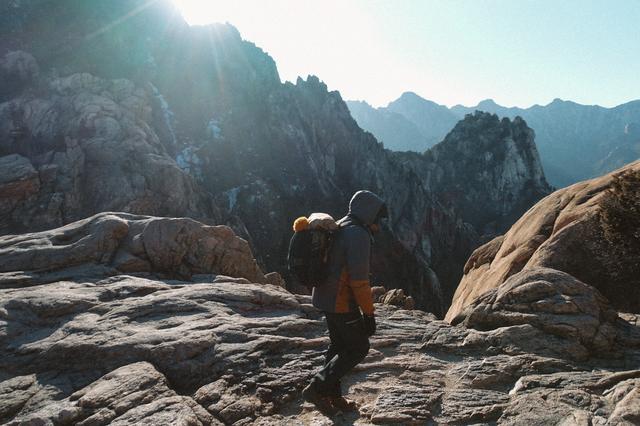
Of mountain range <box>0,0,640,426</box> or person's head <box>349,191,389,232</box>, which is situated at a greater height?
person's head <box>349,191,389,232</box>

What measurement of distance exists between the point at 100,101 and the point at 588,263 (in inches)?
2434

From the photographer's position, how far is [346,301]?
649 centimetres

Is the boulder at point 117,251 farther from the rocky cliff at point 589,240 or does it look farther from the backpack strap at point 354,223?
the backpack strap at point 354,223

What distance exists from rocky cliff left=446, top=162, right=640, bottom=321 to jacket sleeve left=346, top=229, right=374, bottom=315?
18.2ft

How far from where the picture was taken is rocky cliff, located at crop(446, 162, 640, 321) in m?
13.0

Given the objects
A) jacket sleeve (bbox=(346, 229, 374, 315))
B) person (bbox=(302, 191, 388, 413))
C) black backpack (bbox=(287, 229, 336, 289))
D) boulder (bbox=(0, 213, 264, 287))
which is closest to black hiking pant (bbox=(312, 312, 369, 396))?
person (bbox=(302, 191, 388, 413))

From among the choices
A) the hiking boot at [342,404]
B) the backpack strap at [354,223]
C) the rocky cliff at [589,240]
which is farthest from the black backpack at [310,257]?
the rocky cliff at [589,240]

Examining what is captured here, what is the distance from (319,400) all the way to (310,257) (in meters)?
2.34

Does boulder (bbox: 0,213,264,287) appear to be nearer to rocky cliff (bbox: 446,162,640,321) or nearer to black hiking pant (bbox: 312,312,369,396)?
black hiking pant (bbox: 312,312,369,396)

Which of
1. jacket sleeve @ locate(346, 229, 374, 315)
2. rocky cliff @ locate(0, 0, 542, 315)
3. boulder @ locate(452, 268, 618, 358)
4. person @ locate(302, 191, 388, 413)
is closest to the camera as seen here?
jacket sleeve @ locate(346, 229, 374, 315)

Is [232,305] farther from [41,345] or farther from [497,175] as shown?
[497,175]

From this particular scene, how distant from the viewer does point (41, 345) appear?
28.3 feet

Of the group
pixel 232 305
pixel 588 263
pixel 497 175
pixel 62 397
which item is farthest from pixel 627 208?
pixel 497 175

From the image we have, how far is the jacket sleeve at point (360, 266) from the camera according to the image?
6188mm
